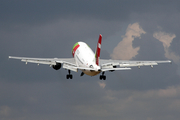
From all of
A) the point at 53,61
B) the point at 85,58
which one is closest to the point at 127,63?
the point at 85,58

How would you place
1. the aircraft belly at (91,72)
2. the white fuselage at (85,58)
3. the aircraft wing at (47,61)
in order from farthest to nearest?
the aircraft wing at (47,61), the white fuselage at (85,58), the aircraft belly at (91,72)

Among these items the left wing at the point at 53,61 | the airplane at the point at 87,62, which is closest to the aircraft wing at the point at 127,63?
the airplane at the point at 87,62

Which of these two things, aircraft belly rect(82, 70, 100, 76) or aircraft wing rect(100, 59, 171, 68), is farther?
aircraft wing rect(100, 59, 171, 68)

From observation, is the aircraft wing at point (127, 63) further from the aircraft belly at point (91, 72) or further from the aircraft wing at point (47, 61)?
the aircraft wing at point (47, 61)

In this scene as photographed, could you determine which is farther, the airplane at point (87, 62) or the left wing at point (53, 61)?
the left wing at point (53, 61)

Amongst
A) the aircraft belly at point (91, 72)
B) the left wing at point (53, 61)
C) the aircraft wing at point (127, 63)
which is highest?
the left wing at point (53, 61)

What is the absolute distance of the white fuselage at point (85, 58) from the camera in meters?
97.1

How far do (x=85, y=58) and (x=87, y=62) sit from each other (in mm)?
3235

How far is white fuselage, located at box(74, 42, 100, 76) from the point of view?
97.1m

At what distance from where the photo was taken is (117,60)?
109m

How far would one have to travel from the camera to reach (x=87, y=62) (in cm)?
10025

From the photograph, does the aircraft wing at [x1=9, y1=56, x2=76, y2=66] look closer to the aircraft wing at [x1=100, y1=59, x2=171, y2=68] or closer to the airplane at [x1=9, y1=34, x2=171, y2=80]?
the airplane at [x1=9, y1=34, x2=171, y2=80]

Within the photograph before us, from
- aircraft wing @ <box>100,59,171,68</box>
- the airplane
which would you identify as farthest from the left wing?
aircraft wing @ <box>100,59,171,68</box>

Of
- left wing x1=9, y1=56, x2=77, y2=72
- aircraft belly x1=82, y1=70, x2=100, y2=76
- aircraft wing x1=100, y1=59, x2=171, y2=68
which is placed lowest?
aircraft belly x1=82, y1=70, x2=100, y2=76
